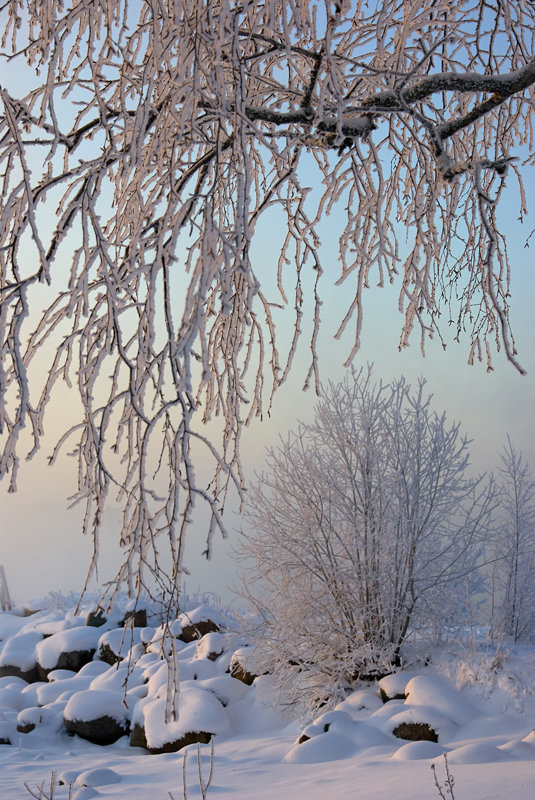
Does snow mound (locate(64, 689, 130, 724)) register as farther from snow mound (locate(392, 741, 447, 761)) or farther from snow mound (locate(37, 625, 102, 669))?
snow mound (locate(392, 741, 447, 761))

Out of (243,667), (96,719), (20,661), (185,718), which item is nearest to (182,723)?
(185,718)

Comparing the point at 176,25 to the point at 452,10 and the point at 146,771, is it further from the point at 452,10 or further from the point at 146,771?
the point at 146,771

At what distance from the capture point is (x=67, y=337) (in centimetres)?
224

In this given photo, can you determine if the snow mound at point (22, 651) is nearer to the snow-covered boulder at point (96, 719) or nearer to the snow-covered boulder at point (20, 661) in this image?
the snow-covered boulder at point (20, 661)

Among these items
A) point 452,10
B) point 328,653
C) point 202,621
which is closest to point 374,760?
point 328,653

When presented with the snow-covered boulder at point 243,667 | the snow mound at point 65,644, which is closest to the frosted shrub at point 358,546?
the snow-covered boulder at point 243,667

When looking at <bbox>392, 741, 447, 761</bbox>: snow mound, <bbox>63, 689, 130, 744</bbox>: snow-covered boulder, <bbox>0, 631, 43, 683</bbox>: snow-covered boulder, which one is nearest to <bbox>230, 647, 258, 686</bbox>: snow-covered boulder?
<bbox>63, 689, 130, 744</bbox>: snow-covered boulder

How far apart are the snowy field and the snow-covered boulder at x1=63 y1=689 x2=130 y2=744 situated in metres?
0.02

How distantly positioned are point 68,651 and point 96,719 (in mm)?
3048

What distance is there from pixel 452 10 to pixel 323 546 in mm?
6169

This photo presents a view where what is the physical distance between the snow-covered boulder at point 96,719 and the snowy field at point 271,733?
0.07 feet

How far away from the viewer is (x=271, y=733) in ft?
25.1

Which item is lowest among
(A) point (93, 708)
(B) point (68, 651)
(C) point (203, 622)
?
(A) point (93, 708)

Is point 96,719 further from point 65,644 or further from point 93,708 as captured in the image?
point 65,644
